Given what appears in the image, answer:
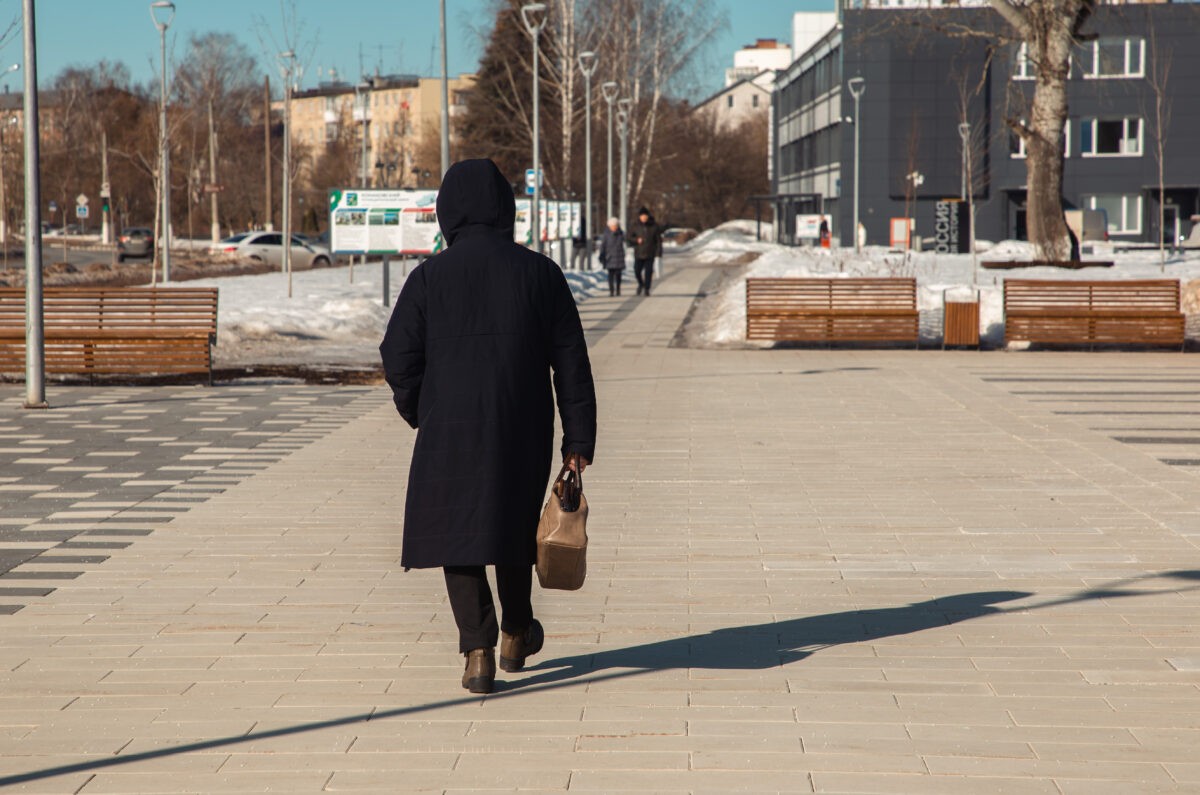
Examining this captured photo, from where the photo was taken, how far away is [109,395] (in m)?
14.3

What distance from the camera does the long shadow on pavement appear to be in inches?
178

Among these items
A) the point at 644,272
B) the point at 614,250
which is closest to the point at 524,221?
the point at 614,250

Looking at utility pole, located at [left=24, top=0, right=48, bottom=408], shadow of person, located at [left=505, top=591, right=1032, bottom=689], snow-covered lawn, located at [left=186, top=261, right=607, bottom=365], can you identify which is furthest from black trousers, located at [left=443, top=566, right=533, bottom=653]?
snow-covered lawn, located at [left=186, top=261, right=607, bottom=365]

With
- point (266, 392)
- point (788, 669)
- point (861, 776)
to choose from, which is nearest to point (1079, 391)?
point (266, 392)

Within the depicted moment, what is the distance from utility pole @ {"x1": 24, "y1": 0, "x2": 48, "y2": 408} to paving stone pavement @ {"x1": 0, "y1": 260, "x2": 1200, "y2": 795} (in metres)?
3.87

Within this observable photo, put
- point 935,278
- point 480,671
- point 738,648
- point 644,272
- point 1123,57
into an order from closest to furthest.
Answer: point 480,671
point 738,648
point 935,278
point 644,272
point 1123,57

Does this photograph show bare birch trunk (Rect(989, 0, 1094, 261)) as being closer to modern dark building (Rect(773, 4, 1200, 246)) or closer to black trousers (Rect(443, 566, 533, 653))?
black trousers (Rect(443, 566, 533, 653))

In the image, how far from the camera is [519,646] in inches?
199

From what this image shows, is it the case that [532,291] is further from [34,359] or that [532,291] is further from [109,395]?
[109,395]

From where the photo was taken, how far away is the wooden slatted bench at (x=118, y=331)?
15273 millimetres

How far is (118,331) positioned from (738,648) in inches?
448

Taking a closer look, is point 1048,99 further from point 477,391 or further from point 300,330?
point 477,391

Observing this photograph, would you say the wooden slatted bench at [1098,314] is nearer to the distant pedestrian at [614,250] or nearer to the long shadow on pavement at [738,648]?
the distant pedestrian at [614,250]

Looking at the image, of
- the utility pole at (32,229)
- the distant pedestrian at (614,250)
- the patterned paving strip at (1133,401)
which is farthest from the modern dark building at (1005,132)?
the utility pole at (32,229)
